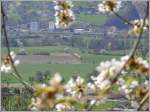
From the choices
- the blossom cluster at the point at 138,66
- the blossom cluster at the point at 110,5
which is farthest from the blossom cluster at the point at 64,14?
the blossom cluster at the point at 138,66

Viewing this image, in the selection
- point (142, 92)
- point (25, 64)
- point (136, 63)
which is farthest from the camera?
point (25, 64)

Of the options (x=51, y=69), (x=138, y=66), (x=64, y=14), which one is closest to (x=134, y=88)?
(x=138, y=66)

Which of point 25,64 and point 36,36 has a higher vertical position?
point 36,36

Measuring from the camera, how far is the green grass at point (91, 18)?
5.23ft

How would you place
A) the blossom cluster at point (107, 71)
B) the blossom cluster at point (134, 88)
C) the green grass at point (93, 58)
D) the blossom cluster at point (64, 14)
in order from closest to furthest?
the blossom cluster at point (107, 71) < the blossom cluster at point (134, 88) < the blossom cluster at point (64, 14) < the green grass at point (93, 58)

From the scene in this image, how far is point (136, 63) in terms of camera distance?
3.51 feet

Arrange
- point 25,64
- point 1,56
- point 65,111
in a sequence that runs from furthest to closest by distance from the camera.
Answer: point 25,64 → point 1,56 → point 65,111

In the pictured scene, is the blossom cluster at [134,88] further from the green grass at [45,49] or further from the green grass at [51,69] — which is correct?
the green grass at [45,49]

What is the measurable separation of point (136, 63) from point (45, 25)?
0.67m

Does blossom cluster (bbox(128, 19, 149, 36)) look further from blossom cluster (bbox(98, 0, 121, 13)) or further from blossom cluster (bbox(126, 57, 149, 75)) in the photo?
blossom cluster (bbox(126, 57, 149, 75))

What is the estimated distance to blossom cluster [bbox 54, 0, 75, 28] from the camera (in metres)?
1.40

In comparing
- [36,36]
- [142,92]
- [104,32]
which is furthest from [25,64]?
[142,92]

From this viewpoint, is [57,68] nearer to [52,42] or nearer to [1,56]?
[52,42]

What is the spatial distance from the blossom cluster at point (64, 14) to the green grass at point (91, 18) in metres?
0.13
